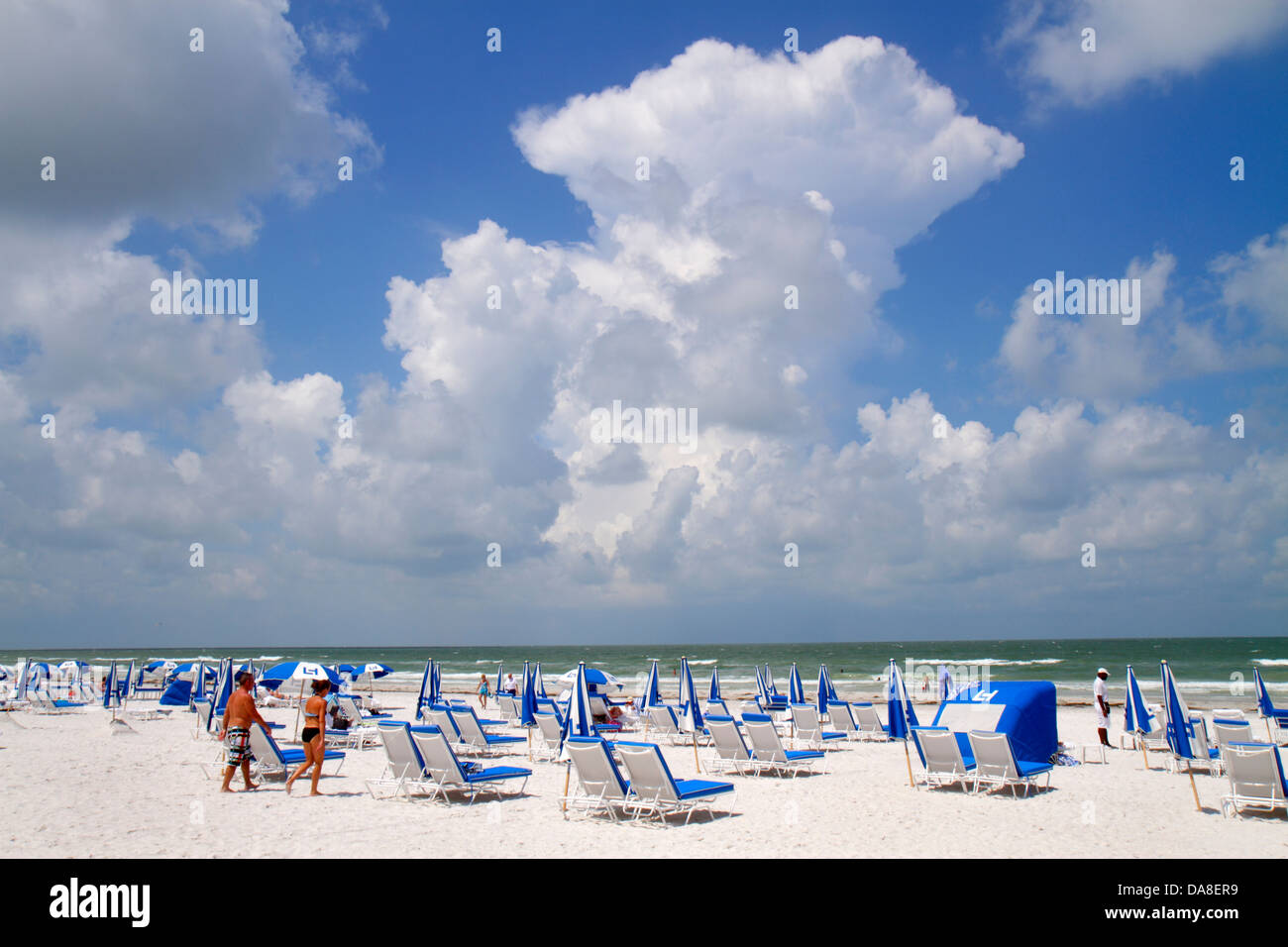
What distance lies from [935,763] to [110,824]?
358 inches

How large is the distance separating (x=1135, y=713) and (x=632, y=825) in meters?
10.2

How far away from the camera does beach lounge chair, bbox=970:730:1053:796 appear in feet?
32.1

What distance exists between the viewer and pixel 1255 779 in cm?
843

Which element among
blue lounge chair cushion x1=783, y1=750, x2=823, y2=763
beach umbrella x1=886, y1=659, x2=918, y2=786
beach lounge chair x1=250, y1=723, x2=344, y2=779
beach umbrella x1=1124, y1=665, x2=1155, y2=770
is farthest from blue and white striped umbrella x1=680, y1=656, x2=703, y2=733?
beach umbrella x1=1124, y1=665, x2=1155, y2=770

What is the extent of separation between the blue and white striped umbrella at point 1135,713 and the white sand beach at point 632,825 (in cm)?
185

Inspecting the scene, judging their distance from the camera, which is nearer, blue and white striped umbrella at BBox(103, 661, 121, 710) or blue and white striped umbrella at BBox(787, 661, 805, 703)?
blue and white striped umbrella at BBox(787, 661, 805, 703)

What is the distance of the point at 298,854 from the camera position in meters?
6.87

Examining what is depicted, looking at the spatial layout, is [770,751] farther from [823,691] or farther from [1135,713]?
[823,691]

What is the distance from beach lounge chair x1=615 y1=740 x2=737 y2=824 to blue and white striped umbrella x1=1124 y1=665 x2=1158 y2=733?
357 inches

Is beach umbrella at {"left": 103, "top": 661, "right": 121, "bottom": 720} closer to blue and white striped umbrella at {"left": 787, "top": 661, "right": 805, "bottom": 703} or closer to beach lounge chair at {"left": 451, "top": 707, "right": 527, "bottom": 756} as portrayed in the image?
beach lounge chair at {"left": 451, "top": 707, "right": 527, "bottom": 756}

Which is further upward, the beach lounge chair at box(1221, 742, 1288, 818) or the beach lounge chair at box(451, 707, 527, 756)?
the beach lounge chair at box(1221, 742, 1288, 818)

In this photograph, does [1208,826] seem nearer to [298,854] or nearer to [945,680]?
[298,854]
